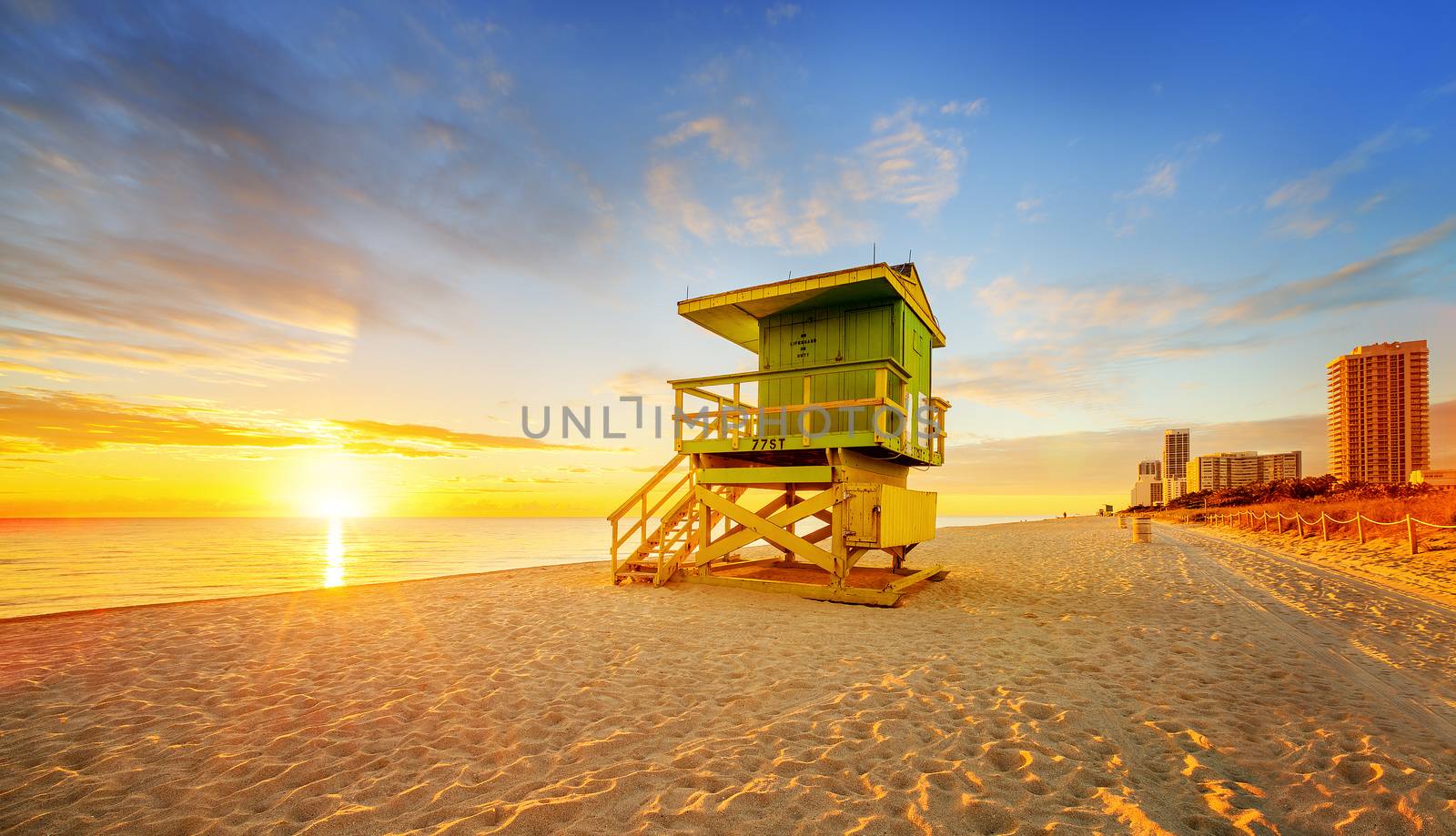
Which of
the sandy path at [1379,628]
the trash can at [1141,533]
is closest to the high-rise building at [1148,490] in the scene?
the trash can at [1141,533]

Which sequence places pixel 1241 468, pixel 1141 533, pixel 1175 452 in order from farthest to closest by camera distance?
1. pixel 1175 452
2. pixel 1241 468
3. pixel 1141 533

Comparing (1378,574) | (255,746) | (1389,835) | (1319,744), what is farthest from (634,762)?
(1378,574)

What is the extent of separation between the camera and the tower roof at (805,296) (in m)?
10.9

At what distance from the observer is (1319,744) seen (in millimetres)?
→ 4223

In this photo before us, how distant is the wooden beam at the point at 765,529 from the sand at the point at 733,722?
162 cm

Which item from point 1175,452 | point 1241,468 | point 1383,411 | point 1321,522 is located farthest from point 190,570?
point 1175,452

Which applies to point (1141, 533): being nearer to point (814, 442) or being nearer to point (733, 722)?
point (814, 442)

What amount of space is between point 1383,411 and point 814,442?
148907 mm

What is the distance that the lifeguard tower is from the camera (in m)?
10.2

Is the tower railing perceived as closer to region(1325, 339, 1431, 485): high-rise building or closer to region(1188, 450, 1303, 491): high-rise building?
region(1325, 339, 1431, 485): high-rise building

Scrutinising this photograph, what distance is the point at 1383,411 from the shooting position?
104m

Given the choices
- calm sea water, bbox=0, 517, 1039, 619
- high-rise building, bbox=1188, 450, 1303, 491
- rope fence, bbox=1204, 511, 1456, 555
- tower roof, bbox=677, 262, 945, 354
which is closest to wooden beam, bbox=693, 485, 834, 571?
tower roof, bbox=677, 262, 945, 354

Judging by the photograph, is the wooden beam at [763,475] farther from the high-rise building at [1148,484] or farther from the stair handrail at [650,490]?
the high-rise building at [1148,484]

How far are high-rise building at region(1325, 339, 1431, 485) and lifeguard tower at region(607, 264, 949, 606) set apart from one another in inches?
5398
